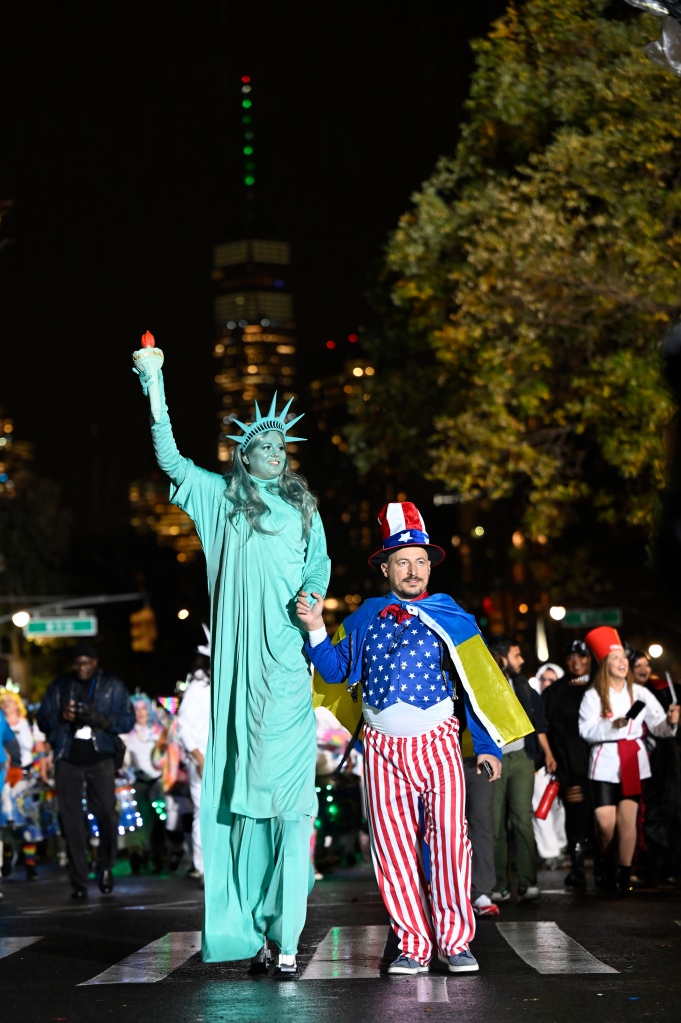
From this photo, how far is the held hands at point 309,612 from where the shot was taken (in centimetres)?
852

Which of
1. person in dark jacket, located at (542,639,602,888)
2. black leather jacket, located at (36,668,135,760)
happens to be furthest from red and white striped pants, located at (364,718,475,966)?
black leather jacket, located at (36,668,135,760)

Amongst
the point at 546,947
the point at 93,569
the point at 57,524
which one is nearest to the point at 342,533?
the point at 93,569

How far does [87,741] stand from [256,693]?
6.63 metres

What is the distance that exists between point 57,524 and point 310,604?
Result: 2232 inches

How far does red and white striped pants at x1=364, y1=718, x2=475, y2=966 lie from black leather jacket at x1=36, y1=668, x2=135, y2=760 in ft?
21.4

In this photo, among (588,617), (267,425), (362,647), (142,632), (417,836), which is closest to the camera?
(417,836)

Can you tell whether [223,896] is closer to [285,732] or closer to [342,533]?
[285,732]

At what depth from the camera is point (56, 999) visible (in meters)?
7.78

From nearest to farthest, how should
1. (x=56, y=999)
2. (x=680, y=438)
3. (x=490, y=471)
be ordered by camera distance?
1. (x=680, y=438)
2. (x=56, y=999)
3. (x=490, y=471)

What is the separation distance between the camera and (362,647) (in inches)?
346

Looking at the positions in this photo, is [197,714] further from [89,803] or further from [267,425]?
[267,425]

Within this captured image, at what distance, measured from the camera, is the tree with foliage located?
22625 millimetres

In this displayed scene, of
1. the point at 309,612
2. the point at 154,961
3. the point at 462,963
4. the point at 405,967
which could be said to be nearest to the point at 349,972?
the point at 405,967

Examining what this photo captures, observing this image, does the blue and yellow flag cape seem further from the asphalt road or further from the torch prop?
the torch prop
